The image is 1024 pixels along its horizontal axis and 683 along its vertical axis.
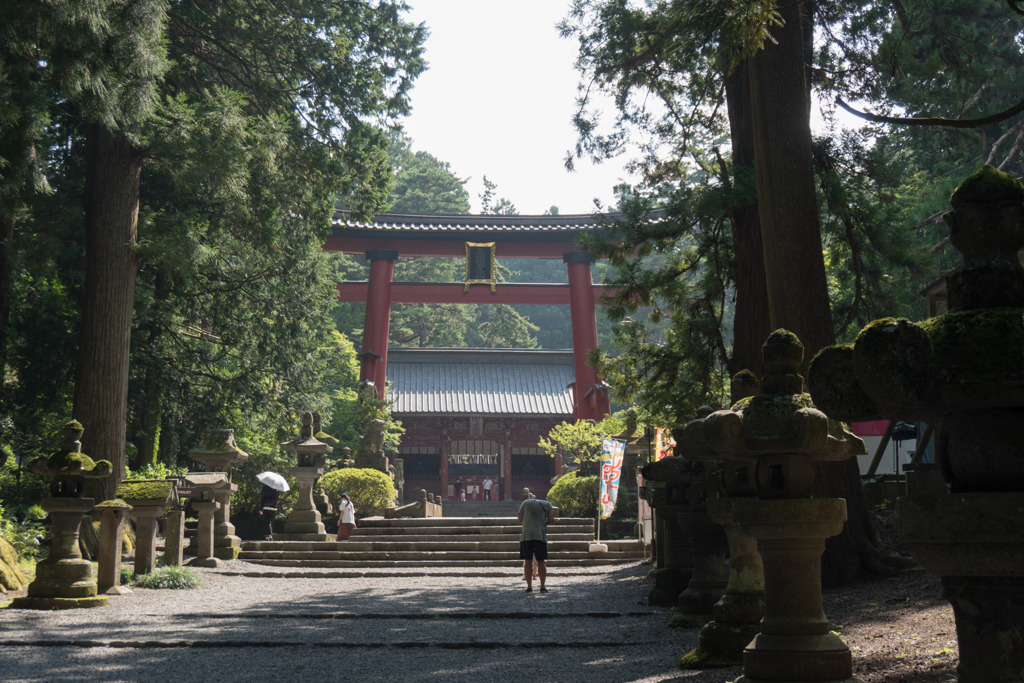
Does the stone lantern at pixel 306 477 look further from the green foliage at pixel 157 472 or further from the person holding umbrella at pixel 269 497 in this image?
the green foliage at pixel 157 472

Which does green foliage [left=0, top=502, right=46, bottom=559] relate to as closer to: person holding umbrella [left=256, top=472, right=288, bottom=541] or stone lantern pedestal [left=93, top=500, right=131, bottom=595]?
stone lantern pedestal [left=93, top=500, right=131, bottom=595]

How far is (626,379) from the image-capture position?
12352 millimetres

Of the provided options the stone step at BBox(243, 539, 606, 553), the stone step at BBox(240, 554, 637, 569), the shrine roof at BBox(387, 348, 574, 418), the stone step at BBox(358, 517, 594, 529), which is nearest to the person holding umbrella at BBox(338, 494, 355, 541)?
the stone step at BBox(358, 517, 594, 529)

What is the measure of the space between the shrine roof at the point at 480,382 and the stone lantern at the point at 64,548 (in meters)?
20.5

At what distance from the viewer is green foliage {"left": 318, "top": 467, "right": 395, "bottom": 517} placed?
19.8 m

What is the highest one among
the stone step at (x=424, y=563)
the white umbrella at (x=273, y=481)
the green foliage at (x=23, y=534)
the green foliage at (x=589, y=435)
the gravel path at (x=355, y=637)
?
the green foliage at (x=589, y=435)

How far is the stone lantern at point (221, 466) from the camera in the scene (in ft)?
49.9

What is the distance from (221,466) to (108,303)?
4.08 meters

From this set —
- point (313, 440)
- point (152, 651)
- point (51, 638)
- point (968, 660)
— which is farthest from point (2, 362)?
point (968, 660)

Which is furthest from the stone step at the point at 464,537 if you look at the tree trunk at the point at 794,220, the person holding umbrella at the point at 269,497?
the tree trunk at the point at 794,220

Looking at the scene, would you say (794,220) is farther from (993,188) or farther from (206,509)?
(206,509)

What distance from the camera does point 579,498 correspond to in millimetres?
19344

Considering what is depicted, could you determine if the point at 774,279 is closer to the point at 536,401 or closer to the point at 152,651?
the point at 152,651

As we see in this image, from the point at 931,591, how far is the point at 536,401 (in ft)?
80.5
